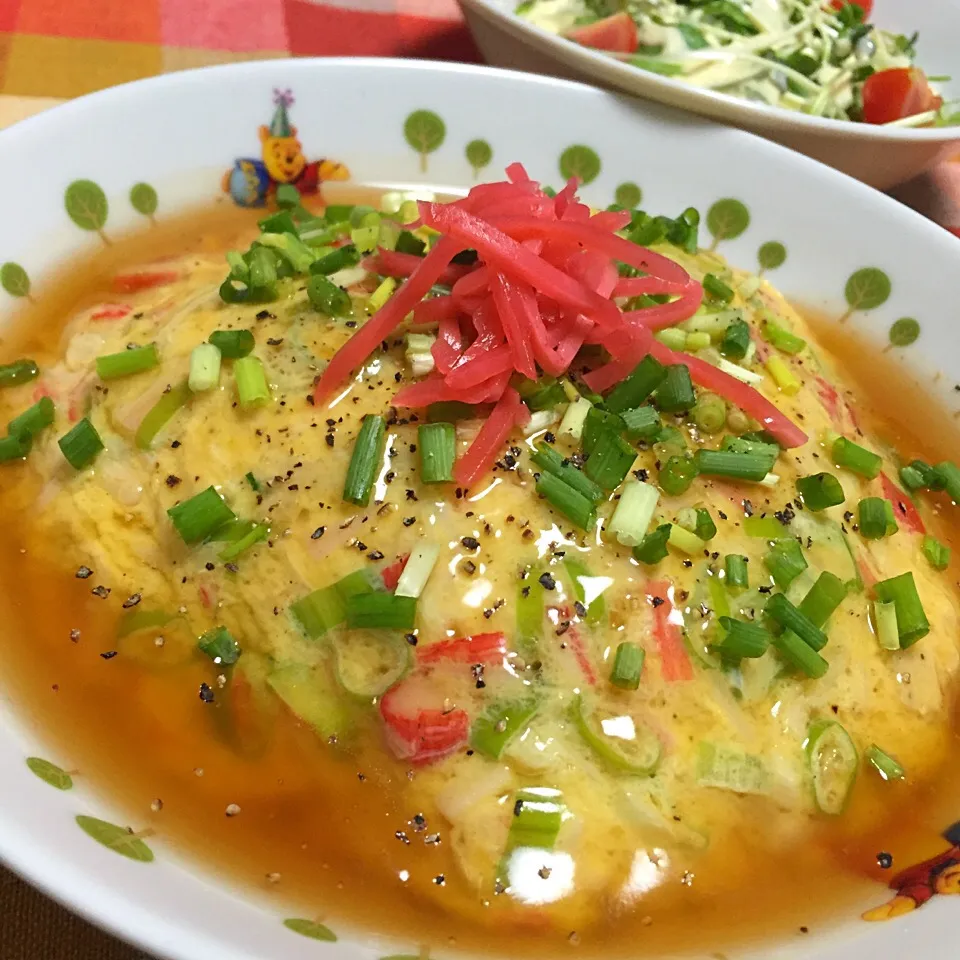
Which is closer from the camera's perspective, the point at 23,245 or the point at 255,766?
the point at 255,766

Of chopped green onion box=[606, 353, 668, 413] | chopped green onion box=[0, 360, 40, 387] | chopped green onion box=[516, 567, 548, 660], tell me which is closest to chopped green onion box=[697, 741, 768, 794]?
chopped green onion box=[516, 567, 548, 660]

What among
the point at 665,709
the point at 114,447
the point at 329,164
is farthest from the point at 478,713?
the point at 329,164

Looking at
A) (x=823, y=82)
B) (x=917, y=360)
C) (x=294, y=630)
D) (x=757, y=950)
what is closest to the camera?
(x=757, y=950)

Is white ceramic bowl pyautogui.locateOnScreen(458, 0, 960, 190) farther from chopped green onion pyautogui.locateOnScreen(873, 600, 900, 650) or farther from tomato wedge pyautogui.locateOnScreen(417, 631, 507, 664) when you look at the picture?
tomato wedge pyautogui.locateOnScreen(417, 631, 507, 664)

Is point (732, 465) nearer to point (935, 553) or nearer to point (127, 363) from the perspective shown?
point (935, 553)

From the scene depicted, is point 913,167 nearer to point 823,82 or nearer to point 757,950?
point 823,82

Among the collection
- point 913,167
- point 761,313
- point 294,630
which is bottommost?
point 294,630

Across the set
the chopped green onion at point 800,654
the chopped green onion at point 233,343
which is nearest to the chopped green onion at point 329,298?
the chopped green onion at point 233,343

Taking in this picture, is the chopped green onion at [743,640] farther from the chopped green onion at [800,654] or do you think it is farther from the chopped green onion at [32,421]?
the chopped green onion at [32,421]
